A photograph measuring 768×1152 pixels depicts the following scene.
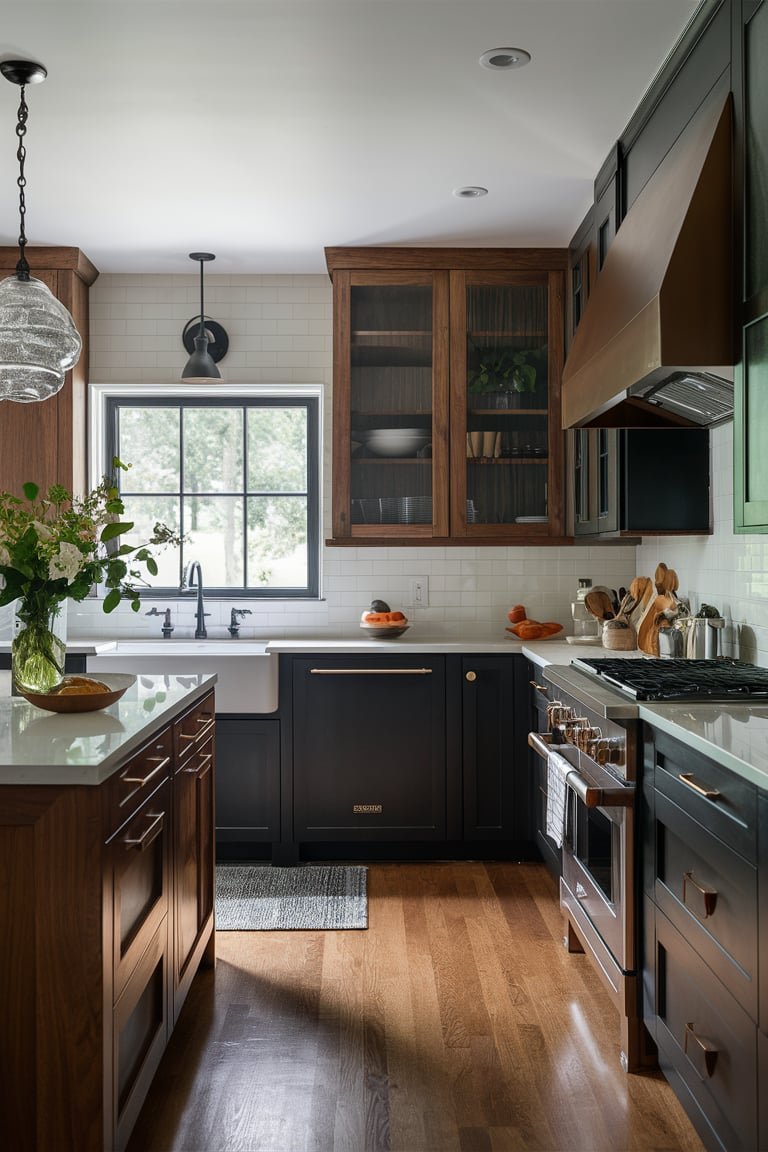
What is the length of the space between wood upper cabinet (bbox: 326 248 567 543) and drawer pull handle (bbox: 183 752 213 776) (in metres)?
1.60

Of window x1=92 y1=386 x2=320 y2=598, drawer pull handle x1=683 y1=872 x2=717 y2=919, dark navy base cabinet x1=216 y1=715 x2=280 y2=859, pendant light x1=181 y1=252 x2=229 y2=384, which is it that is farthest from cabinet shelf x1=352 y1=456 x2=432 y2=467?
drawer pull handle x1=683 y1=872 x2=717 y2=919

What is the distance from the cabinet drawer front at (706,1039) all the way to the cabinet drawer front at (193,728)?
4.29 ft

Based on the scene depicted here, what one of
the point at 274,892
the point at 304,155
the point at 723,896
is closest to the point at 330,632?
the point at 274,892

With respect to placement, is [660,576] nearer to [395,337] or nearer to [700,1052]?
[395,337]

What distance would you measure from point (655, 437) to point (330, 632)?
192 centimetres

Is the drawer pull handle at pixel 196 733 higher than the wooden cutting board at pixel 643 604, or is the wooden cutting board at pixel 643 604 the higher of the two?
the wooden cutting board at pixel 643 604

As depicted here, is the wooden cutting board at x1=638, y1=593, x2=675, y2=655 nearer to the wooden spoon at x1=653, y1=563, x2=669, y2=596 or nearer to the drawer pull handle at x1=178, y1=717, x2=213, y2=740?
the wooden spoon at x1=653, y1=563, x2=669, y2=596

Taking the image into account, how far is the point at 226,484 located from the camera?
4.97m

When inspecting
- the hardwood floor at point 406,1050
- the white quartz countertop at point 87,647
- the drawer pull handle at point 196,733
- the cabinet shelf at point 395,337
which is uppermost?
the cabinet shelf at point 395,337

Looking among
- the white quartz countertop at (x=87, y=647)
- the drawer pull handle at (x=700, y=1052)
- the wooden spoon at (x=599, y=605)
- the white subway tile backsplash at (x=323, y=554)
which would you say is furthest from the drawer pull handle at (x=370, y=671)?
the drawer pull handle at (x=700, y=1052)

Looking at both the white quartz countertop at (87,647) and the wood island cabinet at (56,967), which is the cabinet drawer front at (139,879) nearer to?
the wood island cabinet at (56,967)

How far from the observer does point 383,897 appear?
152 inches

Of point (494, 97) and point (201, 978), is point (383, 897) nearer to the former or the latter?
point (201, 978)

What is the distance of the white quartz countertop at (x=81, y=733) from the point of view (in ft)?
5.98
